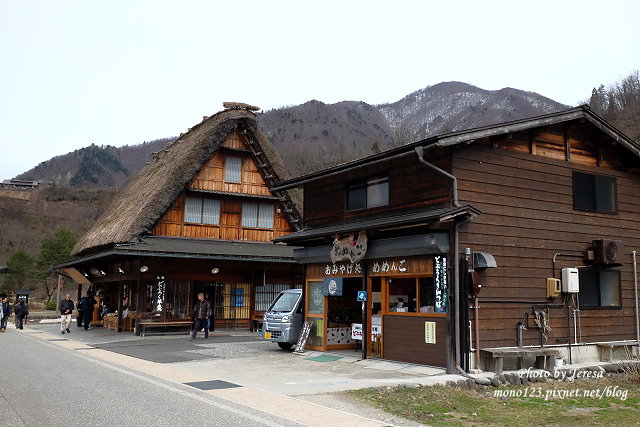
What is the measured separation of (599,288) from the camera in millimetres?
15898

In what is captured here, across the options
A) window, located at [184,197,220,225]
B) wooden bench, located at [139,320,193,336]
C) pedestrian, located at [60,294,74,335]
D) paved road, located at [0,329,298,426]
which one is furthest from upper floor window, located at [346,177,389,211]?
pedestrian, located at [60,294,74,335]

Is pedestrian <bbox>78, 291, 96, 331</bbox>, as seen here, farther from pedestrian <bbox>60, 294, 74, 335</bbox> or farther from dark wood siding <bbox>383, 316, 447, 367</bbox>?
dark wood siding <bbox>383, 316, 447, 367</bbox>

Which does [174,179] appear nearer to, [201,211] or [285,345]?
[201,211]

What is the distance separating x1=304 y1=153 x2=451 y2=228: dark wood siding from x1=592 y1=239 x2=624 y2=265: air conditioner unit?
4.87 m

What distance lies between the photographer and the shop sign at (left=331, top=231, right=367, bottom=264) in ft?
50.5

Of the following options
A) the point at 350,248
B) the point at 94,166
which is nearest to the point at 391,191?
the point at 350,248

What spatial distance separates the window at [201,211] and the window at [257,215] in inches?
58.6

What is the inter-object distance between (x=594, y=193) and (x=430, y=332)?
653cm

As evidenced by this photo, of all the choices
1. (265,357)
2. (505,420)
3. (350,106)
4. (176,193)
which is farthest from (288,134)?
(505,420)

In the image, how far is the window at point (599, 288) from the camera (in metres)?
15.6

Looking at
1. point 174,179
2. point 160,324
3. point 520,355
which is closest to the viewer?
point 520,355

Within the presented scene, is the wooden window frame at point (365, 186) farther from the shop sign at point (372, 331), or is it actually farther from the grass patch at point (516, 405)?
the grass patch at point (516, 405)

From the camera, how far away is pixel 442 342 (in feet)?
43.9

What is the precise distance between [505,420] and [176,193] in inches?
803
